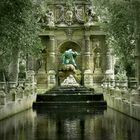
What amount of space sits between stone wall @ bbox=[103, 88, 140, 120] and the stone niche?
30.4ft

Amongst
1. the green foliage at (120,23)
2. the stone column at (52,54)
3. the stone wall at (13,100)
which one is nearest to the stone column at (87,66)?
the stone column at (52,54)

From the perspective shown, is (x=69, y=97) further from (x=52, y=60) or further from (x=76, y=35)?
(x=76, y=35)

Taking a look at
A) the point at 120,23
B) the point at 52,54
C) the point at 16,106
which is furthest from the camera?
the point at 52,54

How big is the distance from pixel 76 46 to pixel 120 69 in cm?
519

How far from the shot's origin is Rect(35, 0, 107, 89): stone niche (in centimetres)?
3862

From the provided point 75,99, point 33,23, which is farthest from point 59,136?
point 75,99

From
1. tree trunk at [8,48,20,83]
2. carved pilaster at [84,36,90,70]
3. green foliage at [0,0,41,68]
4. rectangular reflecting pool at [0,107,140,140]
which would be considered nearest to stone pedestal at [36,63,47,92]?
carved pilaster at [84,36,90,70]

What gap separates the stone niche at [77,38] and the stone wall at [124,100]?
365 inches

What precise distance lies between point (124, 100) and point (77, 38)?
1873cm

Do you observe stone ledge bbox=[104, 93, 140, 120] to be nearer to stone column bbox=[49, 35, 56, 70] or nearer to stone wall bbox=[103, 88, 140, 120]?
stone wall bbox=[103, 88, 140, 120]

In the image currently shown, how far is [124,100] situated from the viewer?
21812 millimetres

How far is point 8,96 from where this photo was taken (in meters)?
21.0

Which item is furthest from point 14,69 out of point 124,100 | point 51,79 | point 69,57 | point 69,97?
point 51,79

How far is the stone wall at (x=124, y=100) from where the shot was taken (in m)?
18.2
